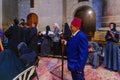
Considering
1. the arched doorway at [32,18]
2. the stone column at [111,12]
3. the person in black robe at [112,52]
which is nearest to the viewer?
the arched doorway at [32,18]

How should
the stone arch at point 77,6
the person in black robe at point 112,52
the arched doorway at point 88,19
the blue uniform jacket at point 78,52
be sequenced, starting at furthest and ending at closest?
the stone arch at point 77,6, the arched doorway at point 88,19, the person in black robe at point 112,52, the blue uniform jacket at point 78,52

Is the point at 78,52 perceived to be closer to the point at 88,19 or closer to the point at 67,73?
the point at 67,73

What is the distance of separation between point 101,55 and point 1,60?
652 cm

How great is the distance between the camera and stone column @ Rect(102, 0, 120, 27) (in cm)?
1115

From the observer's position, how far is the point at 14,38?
6750 millimetres

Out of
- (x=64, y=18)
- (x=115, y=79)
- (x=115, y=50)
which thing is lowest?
(x=115, y=79)

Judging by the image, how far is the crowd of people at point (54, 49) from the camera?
3639 millimetres

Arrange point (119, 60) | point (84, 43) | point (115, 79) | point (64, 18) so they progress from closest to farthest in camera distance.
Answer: point (84, 43), point (115, 79), point (119, 60), point (64, 18)

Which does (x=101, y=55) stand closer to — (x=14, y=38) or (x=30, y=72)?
(x=14, y=38)

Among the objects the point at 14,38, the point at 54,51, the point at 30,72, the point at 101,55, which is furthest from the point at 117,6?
the point at 30,72

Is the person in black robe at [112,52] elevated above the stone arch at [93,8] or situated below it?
below

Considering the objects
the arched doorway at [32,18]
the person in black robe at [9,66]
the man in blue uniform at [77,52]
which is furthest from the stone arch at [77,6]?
the person in black robe at [9,66]

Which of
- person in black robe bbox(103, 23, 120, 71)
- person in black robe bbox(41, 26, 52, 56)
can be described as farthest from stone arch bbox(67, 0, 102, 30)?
person in black robe bbox(103, 23, 120, 71)

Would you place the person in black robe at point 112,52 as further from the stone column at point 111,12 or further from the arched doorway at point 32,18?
the arched doorway at point 32,18
